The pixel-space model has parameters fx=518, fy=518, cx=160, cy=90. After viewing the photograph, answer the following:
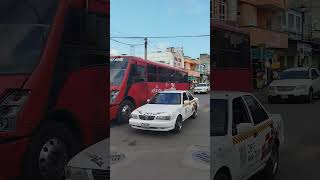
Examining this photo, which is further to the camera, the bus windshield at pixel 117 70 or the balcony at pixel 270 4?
the balcony at pixel 270 4

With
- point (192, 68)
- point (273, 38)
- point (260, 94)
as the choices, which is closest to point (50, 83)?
point (192, 68)

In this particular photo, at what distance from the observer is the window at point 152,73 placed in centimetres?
301

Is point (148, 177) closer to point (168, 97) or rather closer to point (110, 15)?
point (168, 97)

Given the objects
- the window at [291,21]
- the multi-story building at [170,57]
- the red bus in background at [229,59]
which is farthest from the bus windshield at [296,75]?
the window at [291,21]

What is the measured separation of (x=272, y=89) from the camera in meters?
22.9

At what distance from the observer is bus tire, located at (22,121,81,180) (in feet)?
9.04

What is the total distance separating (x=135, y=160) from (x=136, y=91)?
40cm

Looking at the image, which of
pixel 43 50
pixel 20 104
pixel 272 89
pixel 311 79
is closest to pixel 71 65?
pixel 43 50

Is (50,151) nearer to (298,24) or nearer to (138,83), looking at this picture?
(138,83)

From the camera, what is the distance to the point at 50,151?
2865mm

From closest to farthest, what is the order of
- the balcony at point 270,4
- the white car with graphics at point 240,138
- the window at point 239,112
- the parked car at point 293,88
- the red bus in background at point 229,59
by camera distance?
the red bus in background at point 229,59 → the white car with graphics at point 240,138 → the window at point 239,112 → the parked car at point 293,88 → the balcony at point 270,4

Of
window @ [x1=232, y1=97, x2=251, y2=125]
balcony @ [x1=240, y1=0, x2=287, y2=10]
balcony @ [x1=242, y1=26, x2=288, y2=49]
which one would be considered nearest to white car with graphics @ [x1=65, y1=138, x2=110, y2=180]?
window @ [x1=232, y1=97, x2=251, y2=125]

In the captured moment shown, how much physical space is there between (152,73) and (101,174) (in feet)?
2.17

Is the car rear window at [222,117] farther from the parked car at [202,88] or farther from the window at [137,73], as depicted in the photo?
the window at [137,73]
